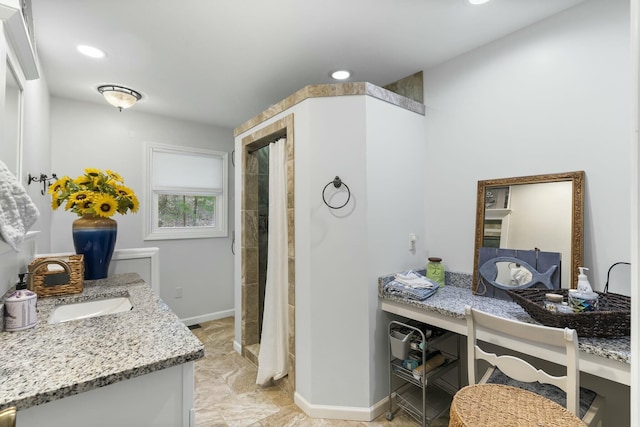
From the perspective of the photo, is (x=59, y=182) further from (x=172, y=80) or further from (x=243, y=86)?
(x=243, y=86)

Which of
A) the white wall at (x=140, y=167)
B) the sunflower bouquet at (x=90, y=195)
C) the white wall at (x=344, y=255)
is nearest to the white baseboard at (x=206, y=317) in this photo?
the white wall at (x=140, y=167)

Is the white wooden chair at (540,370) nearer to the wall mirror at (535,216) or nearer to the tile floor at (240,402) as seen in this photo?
the wall mirror at (535,216)

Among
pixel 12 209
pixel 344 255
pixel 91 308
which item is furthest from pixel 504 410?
pixel 91 308

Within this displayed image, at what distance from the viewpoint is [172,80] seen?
8.57 feet

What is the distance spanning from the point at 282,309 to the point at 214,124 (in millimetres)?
2634

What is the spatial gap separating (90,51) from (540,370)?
322 centimetres

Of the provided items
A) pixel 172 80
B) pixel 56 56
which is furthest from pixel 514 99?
pixel 56 56

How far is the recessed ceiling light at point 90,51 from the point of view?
6.89ft

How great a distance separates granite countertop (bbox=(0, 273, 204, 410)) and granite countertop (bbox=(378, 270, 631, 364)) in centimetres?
130

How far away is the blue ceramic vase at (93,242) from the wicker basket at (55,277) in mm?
244

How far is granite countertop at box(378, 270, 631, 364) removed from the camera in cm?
122

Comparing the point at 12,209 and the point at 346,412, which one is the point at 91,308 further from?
the point at 346,412

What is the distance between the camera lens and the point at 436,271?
2.24m

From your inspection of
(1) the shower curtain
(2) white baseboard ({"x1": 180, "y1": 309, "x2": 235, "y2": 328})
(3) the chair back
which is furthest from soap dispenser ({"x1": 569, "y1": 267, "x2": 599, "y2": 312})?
(2) white baseboard ({"x1": 180, "y1": 309, "x2": 235, "y2": 328})
